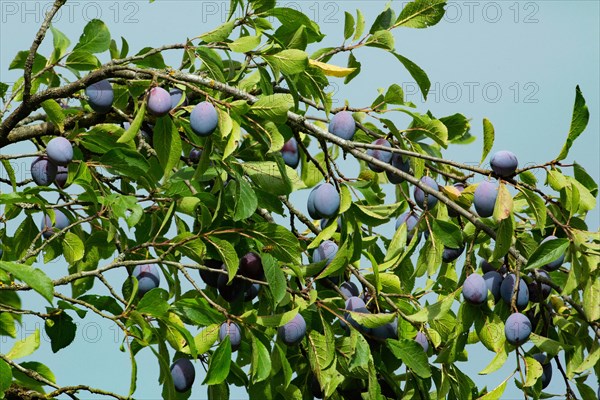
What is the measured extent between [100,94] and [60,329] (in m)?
0.63

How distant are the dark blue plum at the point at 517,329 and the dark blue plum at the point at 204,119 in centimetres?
89

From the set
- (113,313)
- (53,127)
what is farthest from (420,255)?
(53,127)

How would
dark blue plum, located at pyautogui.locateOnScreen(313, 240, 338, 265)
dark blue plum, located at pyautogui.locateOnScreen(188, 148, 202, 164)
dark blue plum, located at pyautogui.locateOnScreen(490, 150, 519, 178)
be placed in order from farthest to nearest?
dark blue plum, located at pyautogui.locateOnScreen(188, 148, 202, 164)
dark blue plum, located at pyautogui.locateOnScreen(313, 240, 338, 265)
dark blue plum, located at pyautogui.locateOnScreen(490, 150, 519, 178)

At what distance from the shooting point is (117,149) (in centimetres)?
249

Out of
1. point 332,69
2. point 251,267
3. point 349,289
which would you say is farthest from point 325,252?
point 332,69

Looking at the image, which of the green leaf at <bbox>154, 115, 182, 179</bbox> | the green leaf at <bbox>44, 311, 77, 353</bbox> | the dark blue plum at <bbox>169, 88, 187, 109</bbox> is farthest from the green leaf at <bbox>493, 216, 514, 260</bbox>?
the green leaf at <bbox>44, 311, 77, 353</bbox>

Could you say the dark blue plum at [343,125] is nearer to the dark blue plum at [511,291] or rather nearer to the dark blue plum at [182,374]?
the dark blue plum at [511,291]

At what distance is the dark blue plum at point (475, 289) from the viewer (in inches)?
95.2

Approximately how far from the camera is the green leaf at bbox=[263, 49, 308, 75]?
2.36 meters

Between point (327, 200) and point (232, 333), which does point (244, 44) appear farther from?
point (232, 333)

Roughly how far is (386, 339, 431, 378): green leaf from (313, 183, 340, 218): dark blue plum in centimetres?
38

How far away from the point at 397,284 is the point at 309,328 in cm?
33

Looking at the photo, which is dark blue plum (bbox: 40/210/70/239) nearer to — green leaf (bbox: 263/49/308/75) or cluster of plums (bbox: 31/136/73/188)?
cluster of plums (bbox: 31/136/73/188)

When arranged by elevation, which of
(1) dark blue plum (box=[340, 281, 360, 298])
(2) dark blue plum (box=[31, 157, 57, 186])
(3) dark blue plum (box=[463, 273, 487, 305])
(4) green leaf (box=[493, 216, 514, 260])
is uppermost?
(2) dark blue plum (box=[31, 157, 57, 186])
